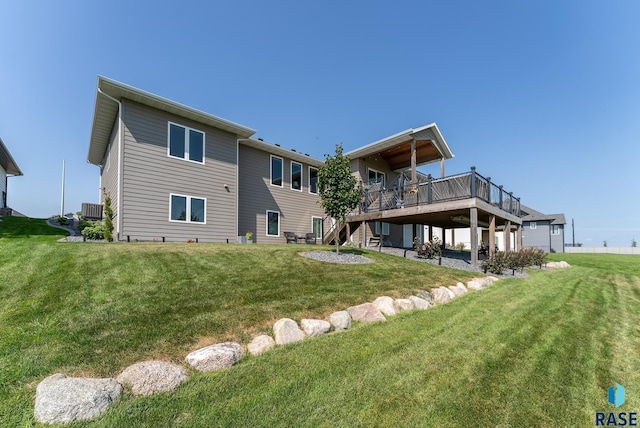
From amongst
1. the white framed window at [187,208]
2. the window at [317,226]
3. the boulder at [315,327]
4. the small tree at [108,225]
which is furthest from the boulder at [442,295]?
the window at [317,226]

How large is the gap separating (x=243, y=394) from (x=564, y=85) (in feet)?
64.9

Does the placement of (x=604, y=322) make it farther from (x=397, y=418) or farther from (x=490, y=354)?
(x=397, y=418)

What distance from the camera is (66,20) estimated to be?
9.90 m

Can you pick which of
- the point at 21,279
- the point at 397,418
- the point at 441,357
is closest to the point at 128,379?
the point at 397,418

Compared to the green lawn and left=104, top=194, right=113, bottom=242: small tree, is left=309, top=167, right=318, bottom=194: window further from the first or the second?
the green lawn

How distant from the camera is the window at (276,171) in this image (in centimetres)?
1545

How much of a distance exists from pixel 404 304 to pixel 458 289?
2.56 metres

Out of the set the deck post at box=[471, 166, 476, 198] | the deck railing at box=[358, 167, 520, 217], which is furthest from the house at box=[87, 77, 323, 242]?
the deck post at box=[471, 166, 476, 198]

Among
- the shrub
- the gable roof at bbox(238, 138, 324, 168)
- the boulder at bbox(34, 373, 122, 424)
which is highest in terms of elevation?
the gable roof at bbox(238, 138, 324, 168)

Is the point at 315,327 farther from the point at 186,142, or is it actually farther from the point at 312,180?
the point at 312,180

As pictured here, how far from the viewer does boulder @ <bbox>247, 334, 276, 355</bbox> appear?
132 inches

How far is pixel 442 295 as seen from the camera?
6.40 m

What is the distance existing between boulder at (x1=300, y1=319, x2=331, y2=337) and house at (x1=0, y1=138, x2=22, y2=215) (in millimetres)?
22730

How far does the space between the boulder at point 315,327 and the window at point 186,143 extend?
10.2 metres
